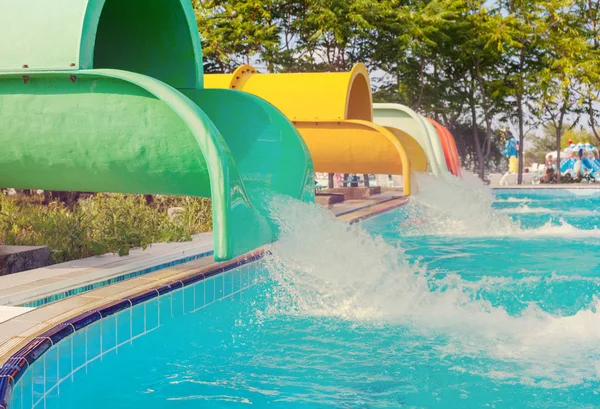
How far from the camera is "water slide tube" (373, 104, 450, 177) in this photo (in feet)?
46.3

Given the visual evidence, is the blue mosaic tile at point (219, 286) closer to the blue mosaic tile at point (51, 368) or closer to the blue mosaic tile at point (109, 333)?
the blue mosaic tile at point (109, 333)

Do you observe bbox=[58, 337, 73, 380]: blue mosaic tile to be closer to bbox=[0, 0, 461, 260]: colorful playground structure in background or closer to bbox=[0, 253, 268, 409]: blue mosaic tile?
bbox=[0, 253, 268, 409]: blue mosaic tile

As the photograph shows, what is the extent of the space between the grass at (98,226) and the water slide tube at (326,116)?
9.20 ft

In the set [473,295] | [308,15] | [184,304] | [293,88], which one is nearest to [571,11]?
[308,15]

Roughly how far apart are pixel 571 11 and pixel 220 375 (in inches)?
992

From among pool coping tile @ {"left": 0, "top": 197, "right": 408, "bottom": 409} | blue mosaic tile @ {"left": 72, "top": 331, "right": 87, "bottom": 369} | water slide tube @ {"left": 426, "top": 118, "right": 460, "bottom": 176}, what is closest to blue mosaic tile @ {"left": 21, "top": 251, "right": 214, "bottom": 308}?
pool coping tile @ {"left": 0, "top": 197, "right": 408, "bottom": 409}

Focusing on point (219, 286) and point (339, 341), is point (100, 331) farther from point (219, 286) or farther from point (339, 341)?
point (219, 286)

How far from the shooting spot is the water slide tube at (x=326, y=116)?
11.5 meters

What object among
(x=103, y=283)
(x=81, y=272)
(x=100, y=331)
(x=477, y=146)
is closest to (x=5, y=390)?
(x=100, y=331)

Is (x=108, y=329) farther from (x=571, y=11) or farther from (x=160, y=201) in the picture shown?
(x=571, y=11)

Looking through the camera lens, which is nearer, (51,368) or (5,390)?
(5,390)

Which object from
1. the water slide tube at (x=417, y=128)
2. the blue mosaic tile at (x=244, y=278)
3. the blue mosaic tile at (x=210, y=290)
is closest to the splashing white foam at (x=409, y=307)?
the blue mosaic tile at (x=244, y=278)

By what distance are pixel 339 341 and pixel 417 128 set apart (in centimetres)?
1005

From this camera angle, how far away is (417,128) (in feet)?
47.6
